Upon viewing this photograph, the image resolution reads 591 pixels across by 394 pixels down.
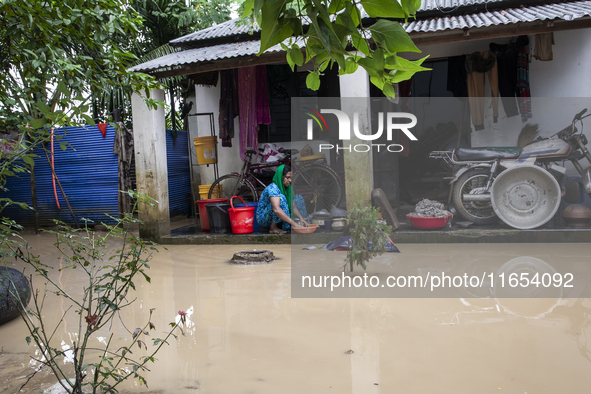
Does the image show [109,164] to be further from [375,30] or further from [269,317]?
[375,30]

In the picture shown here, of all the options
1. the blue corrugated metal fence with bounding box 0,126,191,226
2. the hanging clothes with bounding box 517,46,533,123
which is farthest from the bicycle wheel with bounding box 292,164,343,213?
the blue corrugated metal fence with bounding box 0,126,191,226

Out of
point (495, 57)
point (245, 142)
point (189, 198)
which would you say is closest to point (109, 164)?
point (189, 198)

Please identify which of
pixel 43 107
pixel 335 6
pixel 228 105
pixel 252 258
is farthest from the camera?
pixel 228 105

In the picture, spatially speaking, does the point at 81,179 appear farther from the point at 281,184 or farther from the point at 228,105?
the point at 281,184

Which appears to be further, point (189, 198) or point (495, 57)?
point (189, 198)

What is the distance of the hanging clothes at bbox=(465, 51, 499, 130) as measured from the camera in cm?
755

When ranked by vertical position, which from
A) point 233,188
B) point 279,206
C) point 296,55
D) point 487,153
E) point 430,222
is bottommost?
point 430,222

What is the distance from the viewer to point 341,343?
3146 millimetres

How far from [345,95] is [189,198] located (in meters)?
5.22

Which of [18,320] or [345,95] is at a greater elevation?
[345,95]

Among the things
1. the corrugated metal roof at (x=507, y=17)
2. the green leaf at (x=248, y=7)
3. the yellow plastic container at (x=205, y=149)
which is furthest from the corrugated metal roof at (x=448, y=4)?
the green leaf at (x=248, y=7)

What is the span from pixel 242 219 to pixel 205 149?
2.61 meters

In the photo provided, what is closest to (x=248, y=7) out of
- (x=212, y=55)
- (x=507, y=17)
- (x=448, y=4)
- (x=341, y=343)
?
(x=341, y=343)

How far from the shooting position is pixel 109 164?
8.99m
